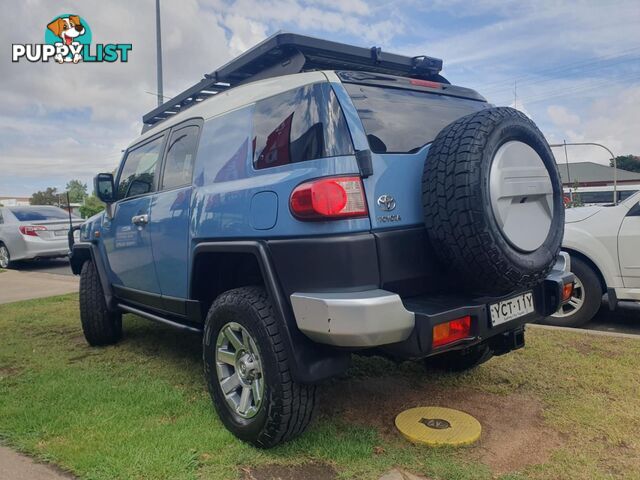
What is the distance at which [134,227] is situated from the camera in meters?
3.96

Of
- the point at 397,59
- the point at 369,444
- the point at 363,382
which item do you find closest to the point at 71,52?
the point at 397,59

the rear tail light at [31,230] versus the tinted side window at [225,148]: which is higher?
the tinted side window at [225,148]

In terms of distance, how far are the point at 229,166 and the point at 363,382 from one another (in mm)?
1770

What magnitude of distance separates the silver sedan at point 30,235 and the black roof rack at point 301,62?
9210 mm

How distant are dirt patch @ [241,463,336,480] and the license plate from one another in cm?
108

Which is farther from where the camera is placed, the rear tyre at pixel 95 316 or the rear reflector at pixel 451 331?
the rear tyre at pixel 95 316

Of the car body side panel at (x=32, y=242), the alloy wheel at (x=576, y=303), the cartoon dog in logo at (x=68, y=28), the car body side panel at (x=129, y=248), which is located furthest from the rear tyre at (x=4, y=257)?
the alloy wheel at (x=576, y=303)

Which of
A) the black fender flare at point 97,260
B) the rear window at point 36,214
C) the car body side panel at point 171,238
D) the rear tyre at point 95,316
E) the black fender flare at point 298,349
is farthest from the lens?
the rear window at point 36,214

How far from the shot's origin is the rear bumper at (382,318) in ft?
7.06

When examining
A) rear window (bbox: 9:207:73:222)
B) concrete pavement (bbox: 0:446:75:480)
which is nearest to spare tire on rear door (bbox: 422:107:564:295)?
concrete pavement (bbox: 0:446:75:480)

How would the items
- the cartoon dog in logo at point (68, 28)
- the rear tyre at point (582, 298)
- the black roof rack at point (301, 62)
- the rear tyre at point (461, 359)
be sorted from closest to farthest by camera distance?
the black roof rack at point (301, 62) < the rear tyre at point (461, 359) < the rear tyre at point (582, 298) < the cartoon dog in logo at point (68, 28)

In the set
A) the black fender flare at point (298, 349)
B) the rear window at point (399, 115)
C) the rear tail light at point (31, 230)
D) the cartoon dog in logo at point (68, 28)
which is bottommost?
the black fender flare at point (298, 349)

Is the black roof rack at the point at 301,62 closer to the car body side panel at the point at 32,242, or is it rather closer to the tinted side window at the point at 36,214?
the car body side panel at the point at 32,242

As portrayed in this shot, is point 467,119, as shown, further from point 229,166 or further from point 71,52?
point 71,52
